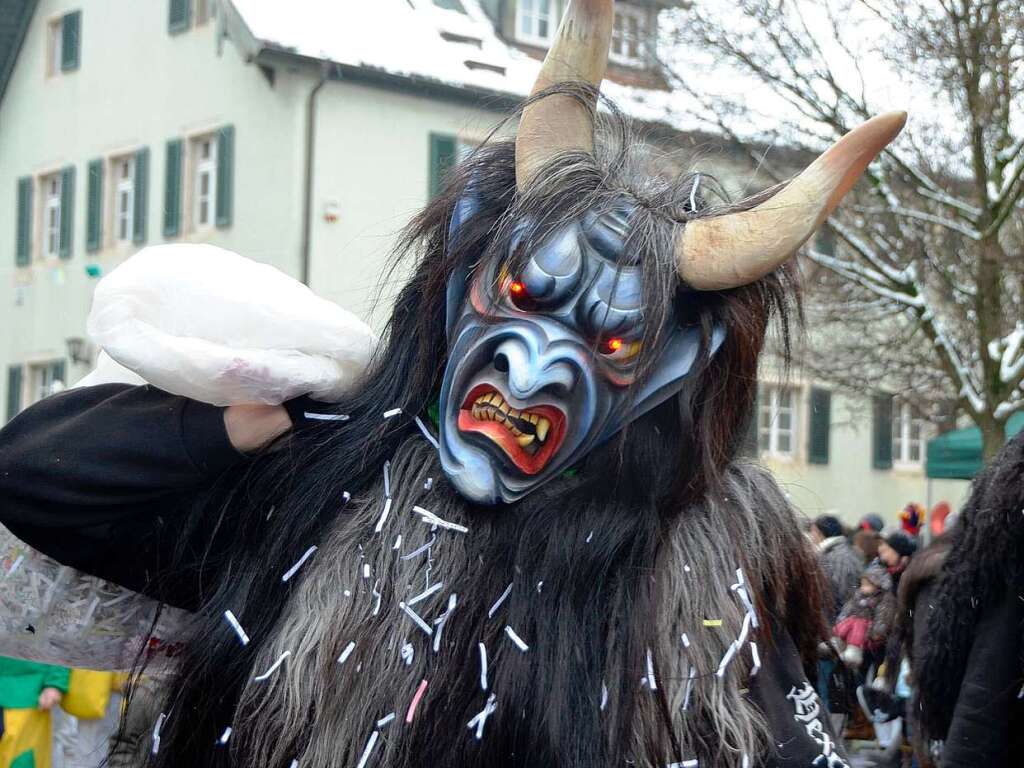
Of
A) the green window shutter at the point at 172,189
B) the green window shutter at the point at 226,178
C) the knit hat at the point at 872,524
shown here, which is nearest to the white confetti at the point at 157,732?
the knit hat at the point at 872,524

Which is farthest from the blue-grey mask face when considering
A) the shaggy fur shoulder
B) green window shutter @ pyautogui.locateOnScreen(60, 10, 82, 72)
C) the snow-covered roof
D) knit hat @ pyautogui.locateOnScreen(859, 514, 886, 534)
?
green window shutter @ pyautogui.locateOnScreen(60, 10, 82, 72)

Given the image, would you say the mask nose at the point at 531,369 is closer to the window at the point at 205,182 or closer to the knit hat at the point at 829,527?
the knit hat at the point at 829,527

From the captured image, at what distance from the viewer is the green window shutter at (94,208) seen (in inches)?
786

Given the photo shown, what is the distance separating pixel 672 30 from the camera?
37.0ft

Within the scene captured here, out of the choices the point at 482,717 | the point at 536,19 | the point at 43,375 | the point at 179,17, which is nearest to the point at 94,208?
the point at 43,375

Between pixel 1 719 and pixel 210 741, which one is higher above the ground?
pixel 210 741

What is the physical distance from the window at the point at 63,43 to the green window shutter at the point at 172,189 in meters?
2.46

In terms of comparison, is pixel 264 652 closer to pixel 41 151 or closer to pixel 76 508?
pixel 76 508

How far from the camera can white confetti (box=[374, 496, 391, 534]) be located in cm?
262

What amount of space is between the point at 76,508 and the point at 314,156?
1430cm

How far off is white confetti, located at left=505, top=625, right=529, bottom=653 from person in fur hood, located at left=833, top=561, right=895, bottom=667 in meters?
5.73

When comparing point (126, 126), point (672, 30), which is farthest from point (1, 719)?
point (126, 126)

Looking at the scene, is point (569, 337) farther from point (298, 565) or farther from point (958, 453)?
point (958, 453)

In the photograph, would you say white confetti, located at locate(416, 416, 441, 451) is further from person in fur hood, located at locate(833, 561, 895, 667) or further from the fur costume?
person in fur hood, located at locate(833, 561, 895, 667)
